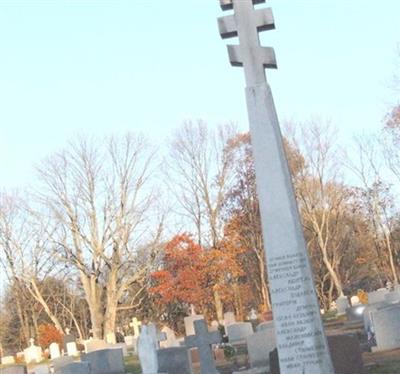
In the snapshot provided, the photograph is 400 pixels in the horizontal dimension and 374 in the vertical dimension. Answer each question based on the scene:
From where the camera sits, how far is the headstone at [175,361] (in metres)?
13.4

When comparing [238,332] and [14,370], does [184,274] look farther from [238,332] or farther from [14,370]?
[14,370]

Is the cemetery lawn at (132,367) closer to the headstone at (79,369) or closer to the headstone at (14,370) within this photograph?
the headstone at (14,370)

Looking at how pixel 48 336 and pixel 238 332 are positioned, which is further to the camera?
pixel 48 336

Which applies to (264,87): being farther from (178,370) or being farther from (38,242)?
(38,242)

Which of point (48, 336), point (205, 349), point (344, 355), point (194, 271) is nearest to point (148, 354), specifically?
point (344, 355)

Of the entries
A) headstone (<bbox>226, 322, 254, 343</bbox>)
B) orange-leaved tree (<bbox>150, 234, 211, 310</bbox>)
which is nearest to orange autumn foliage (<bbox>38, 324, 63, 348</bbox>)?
orange-leaved tree (<bbox>150, 234, 211, 310</bbox>)

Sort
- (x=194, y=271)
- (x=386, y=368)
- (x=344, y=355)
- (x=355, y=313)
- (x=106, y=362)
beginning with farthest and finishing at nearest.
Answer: (x=194, y=271) < (x=355, y=313) < (x=106, y=362) < (x=386, y=368) < (x=344, y=355)

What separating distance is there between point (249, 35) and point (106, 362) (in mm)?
12843

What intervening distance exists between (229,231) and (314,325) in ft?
98.9

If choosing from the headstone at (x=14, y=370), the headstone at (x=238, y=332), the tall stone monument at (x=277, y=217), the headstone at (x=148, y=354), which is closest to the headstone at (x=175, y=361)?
the headstone at (x=14, y=370)

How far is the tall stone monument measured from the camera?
596 centimetres

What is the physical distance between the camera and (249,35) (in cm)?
660

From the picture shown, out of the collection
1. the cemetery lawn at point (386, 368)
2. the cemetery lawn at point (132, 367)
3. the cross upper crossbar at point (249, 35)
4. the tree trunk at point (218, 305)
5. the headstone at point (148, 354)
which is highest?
the cross upper crossbar at point (249, 35)

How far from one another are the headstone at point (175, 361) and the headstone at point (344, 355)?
4.60 meters
